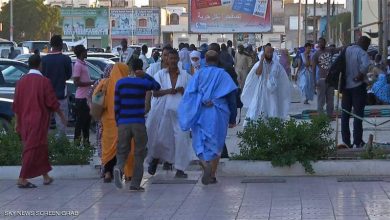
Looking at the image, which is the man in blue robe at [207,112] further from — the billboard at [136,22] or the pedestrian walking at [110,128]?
the billboard at [136,22]

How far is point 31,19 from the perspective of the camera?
243ft

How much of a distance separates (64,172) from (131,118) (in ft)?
5.68

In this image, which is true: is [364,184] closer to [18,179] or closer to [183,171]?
[183,171]

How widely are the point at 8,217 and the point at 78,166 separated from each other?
2645mm

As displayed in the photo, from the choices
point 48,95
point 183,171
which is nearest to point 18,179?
point 48,95

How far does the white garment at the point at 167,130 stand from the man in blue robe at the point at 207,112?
475 millimetres

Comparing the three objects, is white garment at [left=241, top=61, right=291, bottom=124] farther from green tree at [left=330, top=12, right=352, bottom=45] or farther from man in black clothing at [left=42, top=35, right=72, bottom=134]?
green tree at [left=330, top=12, right=352, bottom=45]

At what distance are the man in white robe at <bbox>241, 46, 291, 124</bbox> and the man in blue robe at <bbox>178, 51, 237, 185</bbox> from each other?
12.5ft

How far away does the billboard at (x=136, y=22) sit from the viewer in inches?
3241

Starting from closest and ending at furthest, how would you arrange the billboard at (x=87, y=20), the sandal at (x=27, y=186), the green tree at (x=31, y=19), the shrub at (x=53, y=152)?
the sandal at (x=27, y=186) < the shrub at (x=53, y=152) < the green tree at (x=31, y=19) < the billboard at (x=87, y=20)

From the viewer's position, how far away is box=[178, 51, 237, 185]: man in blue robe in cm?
1090

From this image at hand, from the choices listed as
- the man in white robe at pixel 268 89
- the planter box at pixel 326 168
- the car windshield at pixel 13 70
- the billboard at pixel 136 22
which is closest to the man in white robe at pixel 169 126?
the planter box at pixel 326 168

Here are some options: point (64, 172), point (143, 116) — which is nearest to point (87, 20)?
point (64, 172)

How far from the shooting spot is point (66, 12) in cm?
8456
